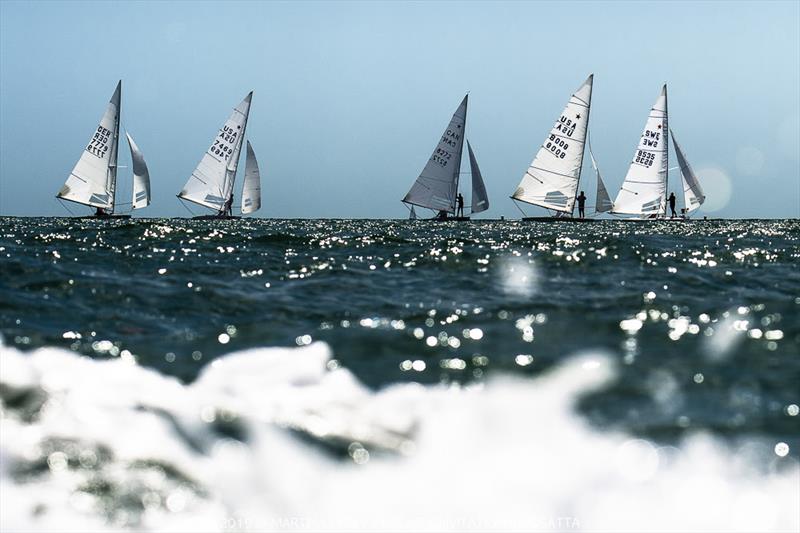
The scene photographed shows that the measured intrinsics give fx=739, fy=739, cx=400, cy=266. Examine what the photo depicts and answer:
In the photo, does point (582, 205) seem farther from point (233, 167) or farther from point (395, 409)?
point (395, 409)

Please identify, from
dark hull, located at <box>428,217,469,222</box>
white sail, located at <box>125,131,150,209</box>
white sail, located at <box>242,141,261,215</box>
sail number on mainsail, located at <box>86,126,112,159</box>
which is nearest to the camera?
sail number on mainsail, located at <box>86,126,112,159</box>

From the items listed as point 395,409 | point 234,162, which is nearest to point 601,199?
point 234,162

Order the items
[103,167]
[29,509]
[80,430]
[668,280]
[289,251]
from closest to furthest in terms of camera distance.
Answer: [29,509] < [80,430] < [668,280] < [289,251] < [103,167]

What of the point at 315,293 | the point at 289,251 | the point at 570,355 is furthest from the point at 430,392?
the point at 289,251

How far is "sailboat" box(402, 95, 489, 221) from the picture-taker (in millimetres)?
59688

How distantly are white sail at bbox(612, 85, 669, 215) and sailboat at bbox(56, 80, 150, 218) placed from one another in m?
43.1

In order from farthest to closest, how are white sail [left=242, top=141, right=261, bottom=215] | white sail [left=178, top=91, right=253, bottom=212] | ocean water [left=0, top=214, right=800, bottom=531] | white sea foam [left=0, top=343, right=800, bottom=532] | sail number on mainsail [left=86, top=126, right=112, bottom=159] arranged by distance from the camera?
1. white sail [left=242, top=141, right=261, bottom=215]
2. white sail [left=178, top=91, right=253, bottom=212]
3. sail number on mainsail [left=86, top=126, right=112, bottom=159]
4. ocean water [left=0, top=214, right=800, bottom=531]
5. white sea foam [left=0, top=343, right=800, bottom=532]

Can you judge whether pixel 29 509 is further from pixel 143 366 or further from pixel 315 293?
pixel 315 293

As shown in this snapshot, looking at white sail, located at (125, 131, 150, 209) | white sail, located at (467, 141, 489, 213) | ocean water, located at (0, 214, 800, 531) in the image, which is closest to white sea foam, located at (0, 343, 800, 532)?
ocean water, located at (0, 214, 800, 531)

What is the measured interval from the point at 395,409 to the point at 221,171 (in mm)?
62509

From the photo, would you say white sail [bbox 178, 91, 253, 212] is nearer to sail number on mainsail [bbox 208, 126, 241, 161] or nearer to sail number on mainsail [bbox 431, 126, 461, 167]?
sail number on mainsail [bbox 208, 126, 241, 161]

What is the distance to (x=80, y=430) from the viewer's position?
5.18 metres

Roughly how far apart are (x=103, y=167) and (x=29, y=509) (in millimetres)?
63251

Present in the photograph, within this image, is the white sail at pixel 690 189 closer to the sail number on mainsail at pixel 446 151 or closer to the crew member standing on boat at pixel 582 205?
the crew member standing on boat at pixel 582 205
